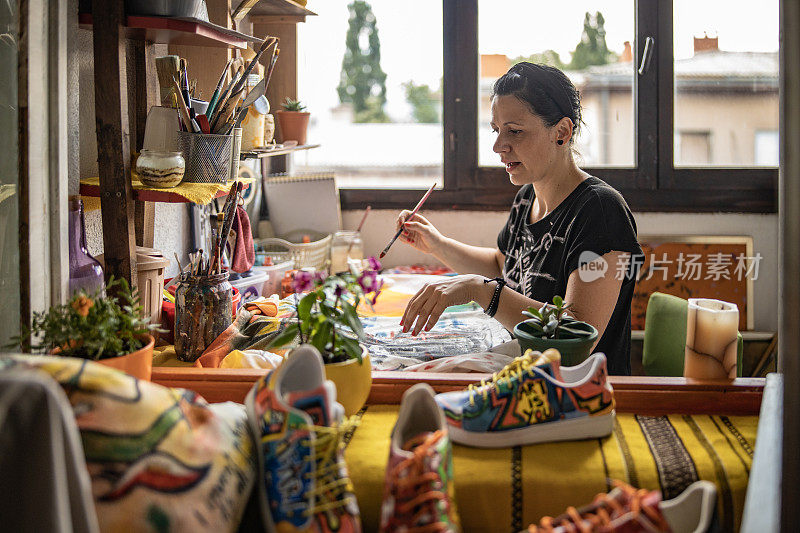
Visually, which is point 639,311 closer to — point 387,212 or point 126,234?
point 387,212

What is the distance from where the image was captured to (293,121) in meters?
2.92

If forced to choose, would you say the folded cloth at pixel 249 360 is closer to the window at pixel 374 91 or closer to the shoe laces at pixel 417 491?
the shoe laces at pixel 417 491

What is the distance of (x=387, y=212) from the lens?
3230 millimetres

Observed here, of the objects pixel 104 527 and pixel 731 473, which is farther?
pixel 731 473

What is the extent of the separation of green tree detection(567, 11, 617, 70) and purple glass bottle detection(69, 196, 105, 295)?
2.27m

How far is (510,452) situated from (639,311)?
206cm

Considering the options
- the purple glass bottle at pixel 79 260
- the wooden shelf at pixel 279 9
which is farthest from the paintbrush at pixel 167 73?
the wooden shelf at pixel 279 9

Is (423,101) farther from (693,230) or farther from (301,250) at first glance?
(693,230)

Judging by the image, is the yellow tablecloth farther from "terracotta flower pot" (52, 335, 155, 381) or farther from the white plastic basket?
the white plastic basket

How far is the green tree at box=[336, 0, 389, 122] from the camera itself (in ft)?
10.7

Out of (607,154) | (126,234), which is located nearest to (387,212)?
(607,154)

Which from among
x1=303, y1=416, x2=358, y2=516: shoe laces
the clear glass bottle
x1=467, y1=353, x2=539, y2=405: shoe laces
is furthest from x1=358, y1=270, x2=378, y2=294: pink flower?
the clear glass bottle

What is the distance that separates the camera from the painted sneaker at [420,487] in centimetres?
87

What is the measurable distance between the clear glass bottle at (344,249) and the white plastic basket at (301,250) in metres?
0.03
